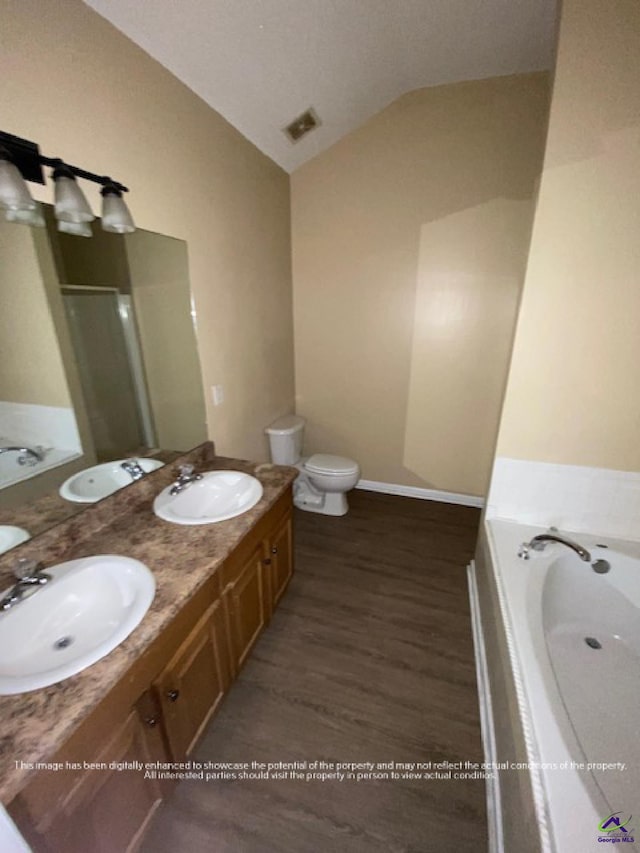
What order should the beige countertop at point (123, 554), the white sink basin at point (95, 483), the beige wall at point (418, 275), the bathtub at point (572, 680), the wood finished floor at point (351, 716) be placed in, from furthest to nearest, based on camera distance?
the beige wall at point (418, 275) < the white sink basin at point (95, 483) < the wood finished floor at point (351, 716) < the bathtub at point (572, 680) < the beige countertop at point (123, 554)

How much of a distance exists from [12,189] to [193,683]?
Answer: 1.54m

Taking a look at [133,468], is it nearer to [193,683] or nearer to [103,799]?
[193,683]

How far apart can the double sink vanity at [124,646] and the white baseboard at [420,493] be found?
5.56 ft

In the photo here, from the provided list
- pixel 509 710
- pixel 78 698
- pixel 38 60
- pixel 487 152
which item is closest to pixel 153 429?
pixel 78 698

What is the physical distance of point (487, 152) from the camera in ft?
7.30

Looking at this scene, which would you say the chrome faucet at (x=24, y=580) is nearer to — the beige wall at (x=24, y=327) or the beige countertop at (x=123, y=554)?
the beige countertop at (x=123, y=554)

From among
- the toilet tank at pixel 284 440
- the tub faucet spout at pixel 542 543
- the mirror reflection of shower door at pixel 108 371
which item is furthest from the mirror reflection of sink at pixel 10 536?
the tub faucet spout at pixel 542 543

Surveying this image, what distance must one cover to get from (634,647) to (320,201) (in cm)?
312

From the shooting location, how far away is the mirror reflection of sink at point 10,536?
3.46 ft

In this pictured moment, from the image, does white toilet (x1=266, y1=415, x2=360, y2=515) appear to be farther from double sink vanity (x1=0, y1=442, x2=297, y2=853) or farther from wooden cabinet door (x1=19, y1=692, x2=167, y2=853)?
wooden cabinet door (x1=19, y1=692, x2=167, y2=853)

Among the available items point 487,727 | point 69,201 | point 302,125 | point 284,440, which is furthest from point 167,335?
point 487,727

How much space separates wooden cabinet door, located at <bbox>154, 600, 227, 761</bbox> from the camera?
1.05 metres

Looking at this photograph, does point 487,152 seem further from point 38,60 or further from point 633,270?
point 38,60

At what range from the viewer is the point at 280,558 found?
5.91ft
